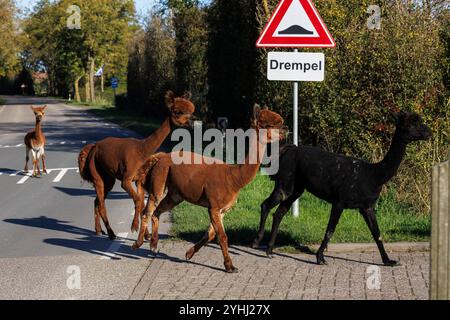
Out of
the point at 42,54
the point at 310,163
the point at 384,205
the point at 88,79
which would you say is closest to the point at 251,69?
the point at 384,205

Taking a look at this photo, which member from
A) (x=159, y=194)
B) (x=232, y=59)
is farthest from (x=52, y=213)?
(x=232, y=59)

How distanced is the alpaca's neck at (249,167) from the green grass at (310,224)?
168cm

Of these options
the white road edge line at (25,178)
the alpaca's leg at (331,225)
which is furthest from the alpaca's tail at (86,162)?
the white road edge line at (25,178)

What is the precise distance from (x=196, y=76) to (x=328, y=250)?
24.5 meters

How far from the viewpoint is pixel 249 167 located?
805cm

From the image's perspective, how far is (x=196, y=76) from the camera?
3294cm

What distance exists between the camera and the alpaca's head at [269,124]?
7801mm

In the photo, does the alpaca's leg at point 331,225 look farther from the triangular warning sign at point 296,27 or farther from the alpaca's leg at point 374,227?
the triangular warning sign at point 296,27

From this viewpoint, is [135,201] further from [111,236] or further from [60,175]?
[60,175]

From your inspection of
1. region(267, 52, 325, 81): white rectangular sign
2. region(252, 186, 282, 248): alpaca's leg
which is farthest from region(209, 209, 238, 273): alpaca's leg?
region(267, 52, 325, 81): white rectangular sign

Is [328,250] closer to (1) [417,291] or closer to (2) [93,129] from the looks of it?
(1) [417,291]

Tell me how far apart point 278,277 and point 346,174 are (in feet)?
4.81

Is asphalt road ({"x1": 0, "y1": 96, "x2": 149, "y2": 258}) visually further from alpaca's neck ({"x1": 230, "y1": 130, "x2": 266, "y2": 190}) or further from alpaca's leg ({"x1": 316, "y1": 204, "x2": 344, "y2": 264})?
alpaca's leg ({"x1": 316, "y1": 204, "x2": 344, "y2": 264})

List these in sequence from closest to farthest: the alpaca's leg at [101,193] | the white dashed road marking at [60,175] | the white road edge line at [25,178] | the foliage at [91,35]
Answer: the alpaca's leg at [101,193], the white road edge line at [25,178], the white dashed road marking at [60,175], the foliage at [91,35]
